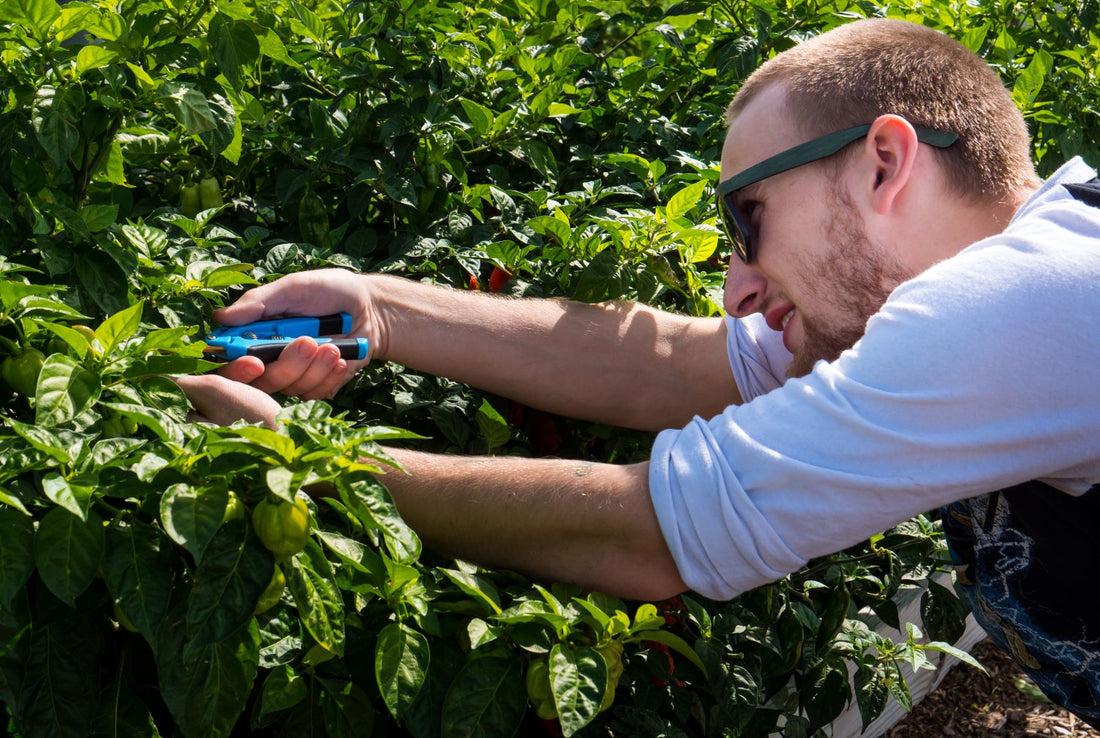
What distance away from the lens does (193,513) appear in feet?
4.38

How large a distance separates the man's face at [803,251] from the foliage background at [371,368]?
0.51 feet

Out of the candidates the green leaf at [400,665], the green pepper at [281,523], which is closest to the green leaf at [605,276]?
the green leaf at [400,665]

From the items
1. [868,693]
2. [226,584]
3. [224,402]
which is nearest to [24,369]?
[224,402]

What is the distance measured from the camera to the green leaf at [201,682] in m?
1.43

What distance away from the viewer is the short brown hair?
86.4 inches

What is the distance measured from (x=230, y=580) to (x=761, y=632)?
1154 millimetres

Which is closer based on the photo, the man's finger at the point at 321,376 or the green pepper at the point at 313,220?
the man's finger at the point at 321,376

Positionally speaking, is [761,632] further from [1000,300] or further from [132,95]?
[132,95]

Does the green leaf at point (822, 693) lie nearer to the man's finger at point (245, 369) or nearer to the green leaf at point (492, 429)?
the green leaf at point (492, 429)

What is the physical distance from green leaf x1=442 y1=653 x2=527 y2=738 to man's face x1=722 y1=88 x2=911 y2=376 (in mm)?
1016

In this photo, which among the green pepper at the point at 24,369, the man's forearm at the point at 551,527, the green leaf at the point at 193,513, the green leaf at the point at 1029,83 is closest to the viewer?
the green leaf at the point at 193,513

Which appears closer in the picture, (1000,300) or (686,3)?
(1000,300)

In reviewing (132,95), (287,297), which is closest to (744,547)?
(287,297)

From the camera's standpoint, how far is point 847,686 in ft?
7.80
